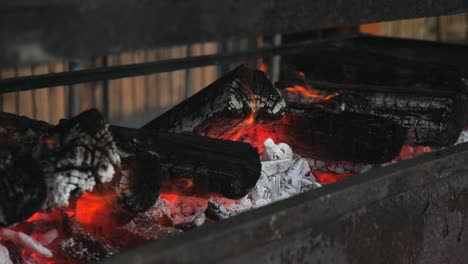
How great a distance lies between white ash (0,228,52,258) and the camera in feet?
4.46

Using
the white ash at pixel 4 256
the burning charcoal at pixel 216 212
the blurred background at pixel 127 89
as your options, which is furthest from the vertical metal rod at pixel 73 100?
the white ash at pixel 4 256

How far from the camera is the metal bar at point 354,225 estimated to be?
123 centimetres

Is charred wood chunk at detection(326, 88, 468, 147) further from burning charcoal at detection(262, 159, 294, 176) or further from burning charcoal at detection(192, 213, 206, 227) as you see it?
burning charcoal at detection(192, 213, 206, 227)

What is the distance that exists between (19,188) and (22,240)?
136 millimetres

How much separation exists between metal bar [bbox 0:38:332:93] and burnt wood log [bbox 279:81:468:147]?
0.40 meters

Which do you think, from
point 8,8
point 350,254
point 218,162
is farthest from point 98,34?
point 350,254

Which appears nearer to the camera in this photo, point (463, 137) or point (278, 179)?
point (278, 179)

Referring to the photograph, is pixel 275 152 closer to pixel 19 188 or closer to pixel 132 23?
pixel 19 188

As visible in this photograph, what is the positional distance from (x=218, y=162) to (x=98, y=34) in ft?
2.27

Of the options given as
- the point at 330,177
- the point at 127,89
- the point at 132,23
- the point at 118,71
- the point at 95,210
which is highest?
the point at 132,23

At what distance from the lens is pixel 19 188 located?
1.28 m

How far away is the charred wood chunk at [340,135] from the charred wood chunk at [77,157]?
0.76 metres

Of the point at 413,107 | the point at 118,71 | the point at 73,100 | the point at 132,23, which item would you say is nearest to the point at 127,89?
the point at 73,100

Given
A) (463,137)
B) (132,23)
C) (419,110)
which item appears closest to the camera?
(132,23)
